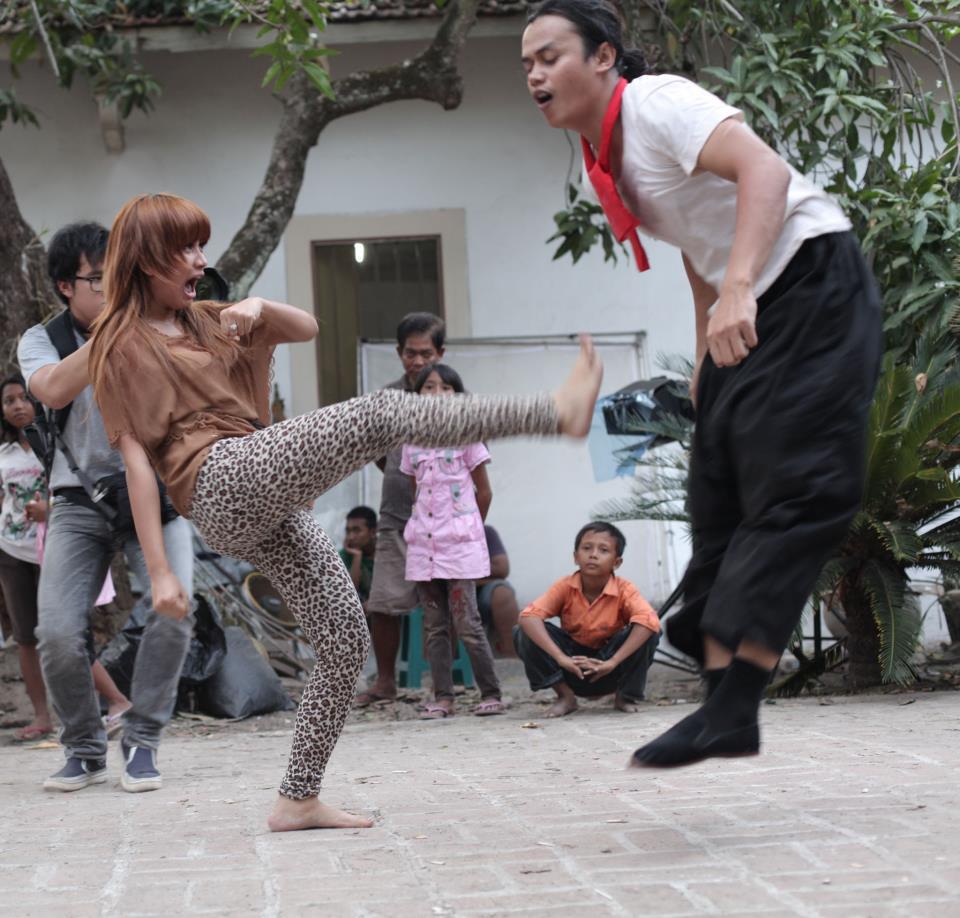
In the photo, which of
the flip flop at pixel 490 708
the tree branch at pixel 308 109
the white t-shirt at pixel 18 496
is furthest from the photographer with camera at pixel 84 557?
the tree branch at pixel 308 109

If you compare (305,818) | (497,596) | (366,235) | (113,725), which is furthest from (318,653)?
(366,235)

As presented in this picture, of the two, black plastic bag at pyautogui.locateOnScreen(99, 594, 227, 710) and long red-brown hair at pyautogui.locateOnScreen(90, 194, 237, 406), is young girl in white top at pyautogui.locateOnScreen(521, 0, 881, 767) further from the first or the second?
black plastic bag at pyautogui.locateOnScreen(99, 594, 227, 710)

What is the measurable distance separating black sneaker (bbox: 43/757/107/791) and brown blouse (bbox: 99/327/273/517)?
1735 mm

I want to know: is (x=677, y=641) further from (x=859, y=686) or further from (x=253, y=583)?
(x=253, y=583)

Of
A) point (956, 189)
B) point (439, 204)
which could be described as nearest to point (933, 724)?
point (956, 189)

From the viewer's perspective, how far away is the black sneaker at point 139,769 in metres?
4.70

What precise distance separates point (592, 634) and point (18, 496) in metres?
2.85

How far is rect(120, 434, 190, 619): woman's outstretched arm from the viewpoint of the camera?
3.34m

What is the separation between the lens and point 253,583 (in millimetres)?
9453

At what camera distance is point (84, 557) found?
475 cm

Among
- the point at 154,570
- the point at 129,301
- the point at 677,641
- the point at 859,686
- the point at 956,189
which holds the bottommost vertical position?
the point at 859,686

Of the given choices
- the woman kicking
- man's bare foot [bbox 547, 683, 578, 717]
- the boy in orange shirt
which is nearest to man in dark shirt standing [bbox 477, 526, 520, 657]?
the boy in orange shirt

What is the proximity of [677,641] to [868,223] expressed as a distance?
5.00 metres

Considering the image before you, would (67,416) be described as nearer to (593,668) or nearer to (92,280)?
(92,280)
